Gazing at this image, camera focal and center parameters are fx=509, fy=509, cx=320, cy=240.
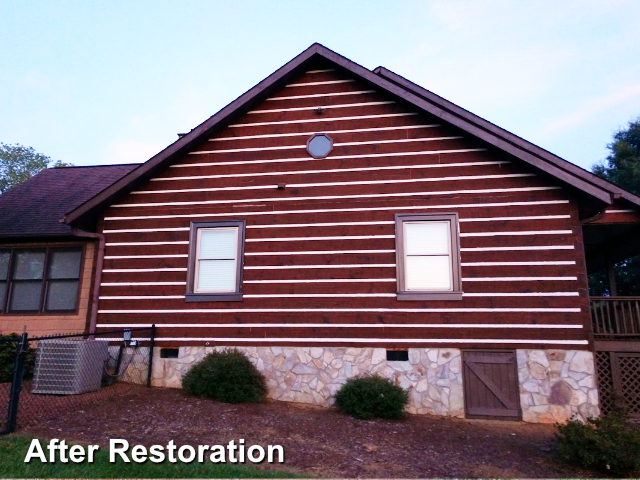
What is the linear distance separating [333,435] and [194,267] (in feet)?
16.0

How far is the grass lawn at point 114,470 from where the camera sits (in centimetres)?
536

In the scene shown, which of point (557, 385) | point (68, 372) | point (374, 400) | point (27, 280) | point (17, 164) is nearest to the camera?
point (374, 400)

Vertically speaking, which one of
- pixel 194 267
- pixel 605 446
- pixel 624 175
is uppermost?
pixel 624 175

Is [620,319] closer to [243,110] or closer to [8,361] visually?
[243,110]

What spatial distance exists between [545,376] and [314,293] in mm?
4445

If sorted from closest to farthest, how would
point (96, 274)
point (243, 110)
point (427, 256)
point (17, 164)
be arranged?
point (427, 256) < point (96, 274) < point (243, 110) < point (17, 164)

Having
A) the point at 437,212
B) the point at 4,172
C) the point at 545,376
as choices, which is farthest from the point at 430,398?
the point at 4,172

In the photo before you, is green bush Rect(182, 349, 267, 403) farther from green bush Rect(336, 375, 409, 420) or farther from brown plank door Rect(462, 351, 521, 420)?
brown plank door Rect(462, 351, 521, 420)

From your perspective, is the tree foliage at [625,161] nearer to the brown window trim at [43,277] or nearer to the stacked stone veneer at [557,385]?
the stacked stone veneer at [557,385]

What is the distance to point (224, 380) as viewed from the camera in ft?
30.0

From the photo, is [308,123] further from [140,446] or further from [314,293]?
[140,446]

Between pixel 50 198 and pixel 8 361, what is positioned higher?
pixel 50 198

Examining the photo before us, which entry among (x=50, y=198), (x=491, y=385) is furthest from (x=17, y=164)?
(x=491, y=385)

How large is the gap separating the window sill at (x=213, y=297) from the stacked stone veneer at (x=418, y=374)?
0.97m
